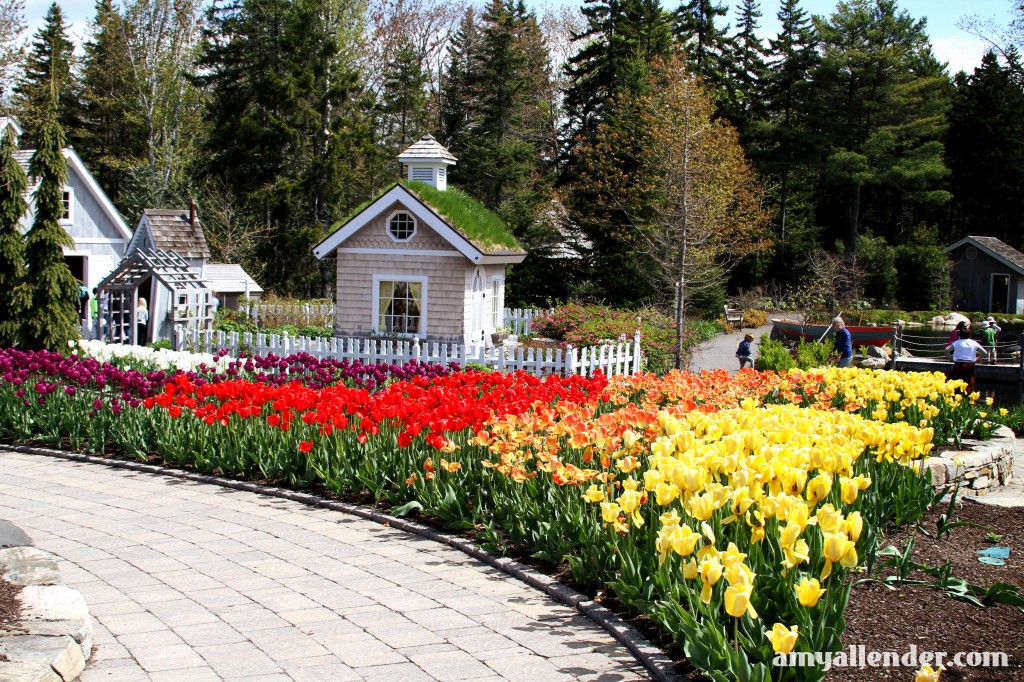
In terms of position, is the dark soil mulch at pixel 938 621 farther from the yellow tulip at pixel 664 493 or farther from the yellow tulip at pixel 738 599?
the yellow tulip at pixel 664 493

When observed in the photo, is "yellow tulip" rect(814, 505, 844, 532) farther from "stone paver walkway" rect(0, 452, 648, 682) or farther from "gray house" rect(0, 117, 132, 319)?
"gray house" rect(0, 117, 132, 319)

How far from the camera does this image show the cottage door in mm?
19938

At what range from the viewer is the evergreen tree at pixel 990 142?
4994 centimetres

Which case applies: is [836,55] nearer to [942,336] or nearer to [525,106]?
[525,106]

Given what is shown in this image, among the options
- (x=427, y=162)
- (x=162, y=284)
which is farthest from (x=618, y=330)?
(x=162, y=284)

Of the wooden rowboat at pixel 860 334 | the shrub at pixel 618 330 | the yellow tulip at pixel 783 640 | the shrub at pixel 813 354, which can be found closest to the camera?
the yellow tulip at pixel 783 640

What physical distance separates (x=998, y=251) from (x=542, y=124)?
71.5 ft

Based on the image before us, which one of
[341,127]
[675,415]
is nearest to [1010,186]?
[341,127]

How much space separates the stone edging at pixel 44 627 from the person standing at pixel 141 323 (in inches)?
697

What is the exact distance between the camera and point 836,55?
44.1m

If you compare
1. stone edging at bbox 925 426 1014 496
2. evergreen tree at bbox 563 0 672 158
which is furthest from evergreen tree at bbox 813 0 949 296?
stone edging at bbox 925 426 1014 496

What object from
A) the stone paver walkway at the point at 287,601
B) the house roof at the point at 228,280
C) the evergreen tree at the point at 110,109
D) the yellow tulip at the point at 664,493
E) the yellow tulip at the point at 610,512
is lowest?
the stone paver walkway at the point at 287,601

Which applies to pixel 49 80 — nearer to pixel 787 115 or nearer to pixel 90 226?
pixel 90 226

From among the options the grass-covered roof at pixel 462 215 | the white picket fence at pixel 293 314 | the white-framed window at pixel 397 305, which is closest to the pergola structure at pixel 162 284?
the white picket fence at pixel 293 314
